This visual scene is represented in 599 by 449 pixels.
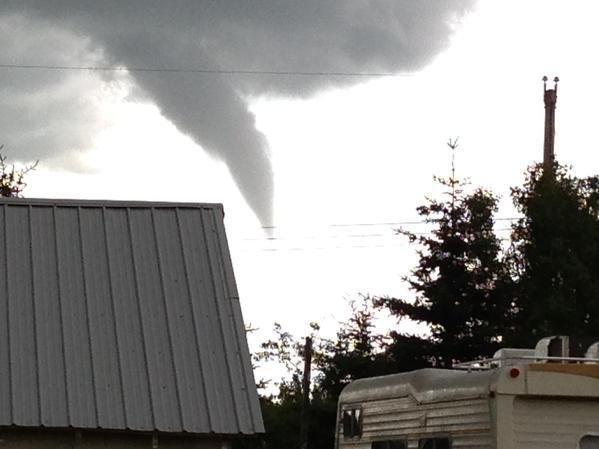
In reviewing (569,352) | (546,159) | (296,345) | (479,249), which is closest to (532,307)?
(479,249)

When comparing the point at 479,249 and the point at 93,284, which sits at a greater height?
the point at 479,249

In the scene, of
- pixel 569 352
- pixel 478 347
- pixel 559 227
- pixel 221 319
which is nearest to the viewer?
pixel 569 352

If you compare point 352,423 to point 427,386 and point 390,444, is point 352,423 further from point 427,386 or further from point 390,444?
point 427,386

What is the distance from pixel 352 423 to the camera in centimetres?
1864

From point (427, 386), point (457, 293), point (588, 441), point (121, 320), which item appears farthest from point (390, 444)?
point (457, 293)

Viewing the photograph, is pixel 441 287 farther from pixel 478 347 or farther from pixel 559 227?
pixel 559 227

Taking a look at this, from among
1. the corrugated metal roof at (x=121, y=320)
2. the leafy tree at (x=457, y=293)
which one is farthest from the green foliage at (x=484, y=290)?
the corrugated metal roof at (x=121, y=320)

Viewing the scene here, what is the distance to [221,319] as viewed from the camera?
19250mm

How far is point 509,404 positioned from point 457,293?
26.9 metres

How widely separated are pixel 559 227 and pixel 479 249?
13.0 ft

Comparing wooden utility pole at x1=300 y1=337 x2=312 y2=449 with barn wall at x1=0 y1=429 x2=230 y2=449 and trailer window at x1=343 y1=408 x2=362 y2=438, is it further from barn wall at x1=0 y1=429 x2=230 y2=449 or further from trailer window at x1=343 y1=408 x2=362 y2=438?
barn wall at x1=0 y1=429 x2=230 y2=449

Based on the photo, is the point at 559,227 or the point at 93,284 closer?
the point at 93,284

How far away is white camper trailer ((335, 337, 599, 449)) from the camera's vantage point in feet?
46.1

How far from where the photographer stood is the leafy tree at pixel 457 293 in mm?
40094
